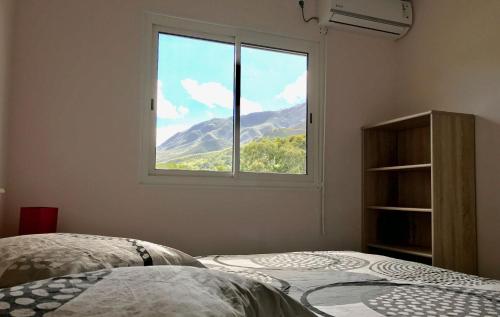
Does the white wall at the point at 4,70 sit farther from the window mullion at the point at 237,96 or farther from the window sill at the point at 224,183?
the window mullion at the point at 237,96

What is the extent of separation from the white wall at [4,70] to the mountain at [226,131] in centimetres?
86

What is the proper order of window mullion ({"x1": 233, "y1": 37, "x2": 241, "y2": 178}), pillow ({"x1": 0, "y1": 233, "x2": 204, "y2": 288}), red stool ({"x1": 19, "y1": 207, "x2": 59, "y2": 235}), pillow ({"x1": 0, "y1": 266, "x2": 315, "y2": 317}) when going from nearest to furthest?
pillow ({"x1": 0, "y1": 266, "x2": 315, "y2": 317}) < pillow ({"x1": 0, "y1": 233, "x2": 204, "y2": 288}) < red stool ({"x1": 19, "y1": 207, "x2": 59, "y2": 235}) < window mullion ({"x1": 233, "y1": 37, "x2": 241, "y2": 178})

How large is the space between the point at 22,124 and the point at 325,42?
211 centimetres

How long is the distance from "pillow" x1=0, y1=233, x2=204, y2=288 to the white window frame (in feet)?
4.89

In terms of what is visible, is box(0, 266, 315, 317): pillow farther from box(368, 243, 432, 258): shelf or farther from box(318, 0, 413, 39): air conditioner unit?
box(318, 0, 413, 39): air conditioner unit

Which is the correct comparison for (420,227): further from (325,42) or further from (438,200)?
(325,42)

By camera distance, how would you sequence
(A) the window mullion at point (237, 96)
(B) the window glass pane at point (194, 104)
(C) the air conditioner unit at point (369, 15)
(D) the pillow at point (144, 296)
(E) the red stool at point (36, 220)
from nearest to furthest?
(D) the pillow at point (144, 296) < (E) the red stool at point (36, 220) < (B) the window glass pane at point (194, 104) < (A) the window mullion at point (237, 96) < (C) the air conditioner unit at point (369, 15)

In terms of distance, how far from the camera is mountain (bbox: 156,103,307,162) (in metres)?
2.77

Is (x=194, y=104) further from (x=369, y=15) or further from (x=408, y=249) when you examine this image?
(x=408, y=249)

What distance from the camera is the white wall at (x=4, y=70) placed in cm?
217

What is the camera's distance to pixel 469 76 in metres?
2.72

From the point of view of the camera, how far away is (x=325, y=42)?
3145 millimetres

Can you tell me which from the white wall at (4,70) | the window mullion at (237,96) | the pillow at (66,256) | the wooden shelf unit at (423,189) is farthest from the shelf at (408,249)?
the white wall at (4,70)

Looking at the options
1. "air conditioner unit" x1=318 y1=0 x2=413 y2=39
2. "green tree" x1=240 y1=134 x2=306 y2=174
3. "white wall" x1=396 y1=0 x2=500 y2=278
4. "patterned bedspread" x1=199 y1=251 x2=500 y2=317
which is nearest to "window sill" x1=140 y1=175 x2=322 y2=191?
"green tree" x1=240 y1=134 x2=306 y2=174
